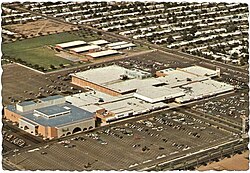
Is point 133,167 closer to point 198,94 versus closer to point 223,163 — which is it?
point 223,163

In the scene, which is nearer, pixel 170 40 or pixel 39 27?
pixel 170 40

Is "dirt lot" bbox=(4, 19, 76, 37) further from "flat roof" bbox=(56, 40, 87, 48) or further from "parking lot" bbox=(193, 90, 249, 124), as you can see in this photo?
"parking lot" bbox=(193, 90, 249, 124)

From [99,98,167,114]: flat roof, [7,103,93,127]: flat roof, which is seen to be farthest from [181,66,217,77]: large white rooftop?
[7,103,93,127]: flat roof

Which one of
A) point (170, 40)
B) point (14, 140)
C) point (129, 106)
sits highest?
point (170, 40)

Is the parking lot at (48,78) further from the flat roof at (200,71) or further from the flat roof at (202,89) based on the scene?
the flat roof at (202,89)

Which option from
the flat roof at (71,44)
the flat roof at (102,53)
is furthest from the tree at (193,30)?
the flat roof at (71,44)

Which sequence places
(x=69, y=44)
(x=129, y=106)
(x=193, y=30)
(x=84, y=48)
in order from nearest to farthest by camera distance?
(x=129, y=106), (x=84, y=48), (x=69, y=44), (x=193, y=30)

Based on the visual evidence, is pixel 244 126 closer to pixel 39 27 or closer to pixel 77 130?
pixel 77 130

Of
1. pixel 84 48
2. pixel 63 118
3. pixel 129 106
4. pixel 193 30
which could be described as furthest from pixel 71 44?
pixel 63 118
